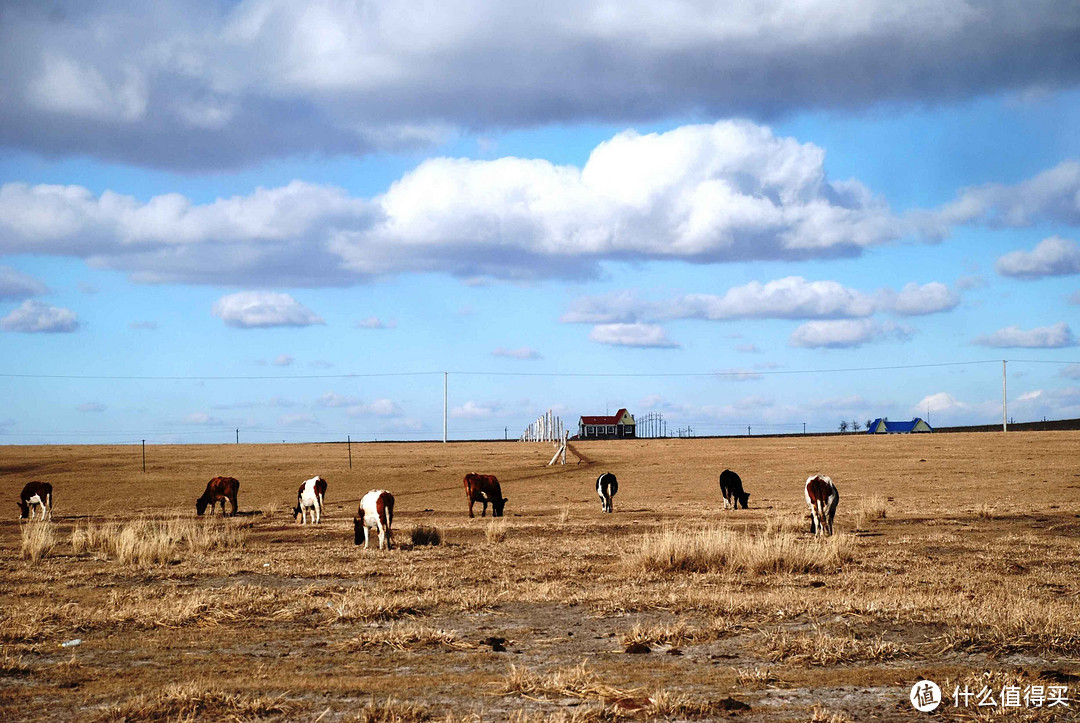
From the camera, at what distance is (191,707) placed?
789 cm

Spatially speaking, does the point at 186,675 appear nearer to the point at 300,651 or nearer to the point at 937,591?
the point at 300,651

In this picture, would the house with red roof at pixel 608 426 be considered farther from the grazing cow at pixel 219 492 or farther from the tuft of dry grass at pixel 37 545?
the tuft of dry grass at pixel 37 545

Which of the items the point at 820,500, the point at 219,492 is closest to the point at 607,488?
the point at 820,500

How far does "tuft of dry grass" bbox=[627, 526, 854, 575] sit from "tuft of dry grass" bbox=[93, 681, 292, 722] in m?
8.69

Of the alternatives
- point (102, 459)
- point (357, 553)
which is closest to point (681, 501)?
point (357, 553)

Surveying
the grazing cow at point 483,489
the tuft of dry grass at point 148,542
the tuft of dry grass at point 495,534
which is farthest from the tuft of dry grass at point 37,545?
the grazing cow at point 483,489

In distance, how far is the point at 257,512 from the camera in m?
31.7

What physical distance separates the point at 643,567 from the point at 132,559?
910 cm

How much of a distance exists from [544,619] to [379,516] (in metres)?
8.09

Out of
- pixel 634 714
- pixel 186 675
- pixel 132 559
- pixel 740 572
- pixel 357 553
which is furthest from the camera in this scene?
pixel 357 553

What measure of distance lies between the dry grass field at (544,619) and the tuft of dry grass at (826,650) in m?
0.04

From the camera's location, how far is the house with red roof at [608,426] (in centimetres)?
13838

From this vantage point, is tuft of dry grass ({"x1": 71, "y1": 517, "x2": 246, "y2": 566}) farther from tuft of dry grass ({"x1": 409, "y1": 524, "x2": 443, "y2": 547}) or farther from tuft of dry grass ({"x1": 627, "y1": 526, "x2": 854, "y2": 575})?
tuft of dry grass ({"x1": 627, "y1": 526, "x2": 854, "y2": 575})

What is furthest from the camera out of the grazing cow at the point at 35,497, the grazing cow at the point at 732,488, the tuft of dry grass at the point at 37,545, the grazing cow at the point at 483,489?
the grazing cow at the point at 732,488
